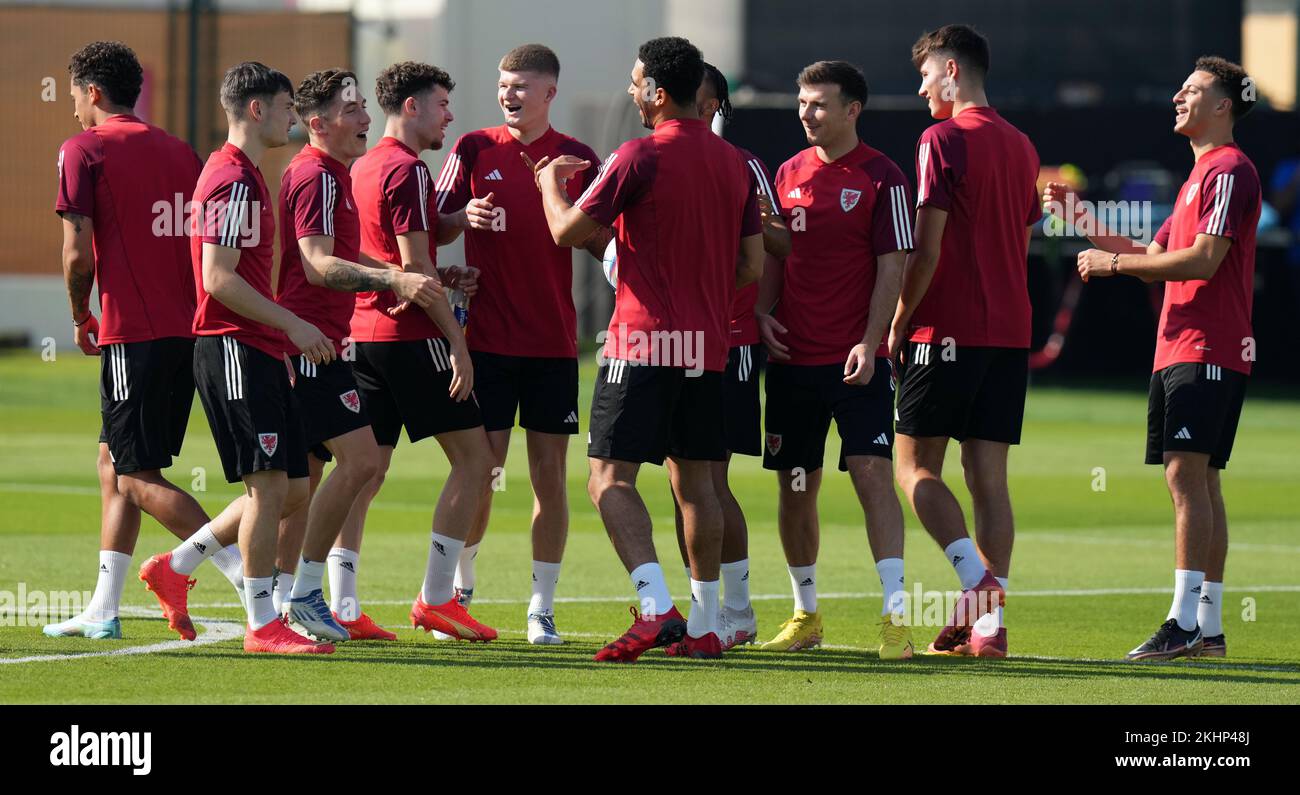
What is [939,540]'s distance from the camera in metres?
8.90

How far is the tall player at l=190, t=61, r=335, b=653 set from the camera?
26.6 feet

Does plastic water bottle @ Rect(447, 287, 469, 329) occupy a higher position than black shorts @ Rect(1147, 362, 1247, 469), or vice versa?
plastic water bottle @ Rect(447, 287, 469, 329)

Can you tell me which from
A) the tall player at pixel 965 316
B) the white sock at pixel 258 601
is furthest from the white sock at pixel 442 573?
the tall player at pixel 965 316

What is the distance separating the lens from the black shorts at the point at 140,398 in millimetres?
8797

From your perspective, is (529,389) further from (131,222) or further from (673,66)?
(131,222)

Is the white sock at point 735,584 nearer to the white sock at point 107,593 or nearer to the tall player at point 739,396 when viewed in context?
the tall player at point 739,396

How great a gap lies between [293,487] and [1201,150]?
4.42 meters

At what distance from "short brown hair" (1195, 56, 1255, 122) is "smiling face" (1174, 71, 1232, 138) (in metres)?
0.02

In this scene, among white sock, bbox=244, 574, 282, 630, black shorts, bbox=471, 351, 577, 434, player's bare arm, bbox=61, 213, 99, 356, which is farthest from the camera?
black shorts, bbox=471, 351, 577, 434

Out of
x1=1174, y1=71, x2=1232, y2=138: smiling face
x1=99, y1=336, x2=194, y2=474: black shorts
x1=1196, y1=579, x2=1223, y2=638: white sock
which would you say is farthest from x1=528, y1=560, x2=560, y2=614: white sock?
x1=1174, y1=71, x2=1232, y2=138: smiling face

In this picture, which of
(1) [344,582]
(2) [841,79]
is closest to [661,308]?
(2) [841,79]

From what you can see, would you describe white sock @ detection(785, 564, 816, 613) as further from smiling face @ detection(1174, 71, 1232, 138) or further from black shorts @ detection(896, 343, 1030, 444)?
smiling face @ detection(1174, 71, 1232, 138)

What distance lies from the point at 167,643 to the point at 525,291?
7.43 ft

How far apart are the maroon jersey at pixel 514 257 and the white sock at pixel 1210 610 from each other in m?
3.15
